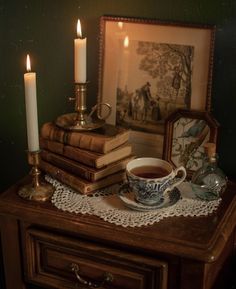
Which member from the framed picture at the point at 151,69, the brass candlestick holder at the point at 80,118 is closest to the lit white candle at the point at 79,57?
the brass candlestick holder at the point at 80,118

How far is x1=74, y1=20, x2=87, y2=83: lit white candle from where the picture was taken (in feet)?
Answer: 3.99

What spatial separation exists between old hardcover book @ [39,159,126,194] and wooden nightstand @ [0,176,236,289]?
0.26 ft

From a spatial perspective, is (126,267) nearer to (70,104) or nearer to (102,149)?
(102,149)

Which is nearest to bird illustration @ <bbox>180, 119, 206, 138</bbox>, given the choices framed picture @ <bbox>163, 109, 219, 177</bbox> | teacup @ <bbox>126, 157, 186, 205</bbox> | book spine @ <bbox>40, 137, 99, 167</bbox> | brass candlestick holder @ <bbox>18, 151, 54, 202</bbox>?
framed picture @ <bbox>163, 109, 219, 177</bbox>

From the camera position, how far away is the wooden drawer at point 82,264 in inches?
42.9

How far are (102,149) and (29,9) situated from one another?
1.52 ft

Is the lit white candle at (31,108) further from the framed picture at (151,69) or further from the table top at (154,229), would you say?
the framed picture at (151,69)

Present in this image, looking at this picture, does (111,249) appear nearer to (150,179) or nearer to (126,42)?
(150,179)

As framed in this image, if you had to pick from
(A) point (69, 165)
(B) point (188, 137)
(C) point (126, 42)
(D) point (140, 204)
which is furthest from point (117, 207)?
(C) point (126, 42)

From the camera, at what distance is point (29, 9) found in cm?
140

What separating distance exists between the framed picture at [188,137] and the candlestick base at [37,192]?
0.98ft

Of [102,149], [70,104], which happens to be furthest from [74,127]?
[70,104]

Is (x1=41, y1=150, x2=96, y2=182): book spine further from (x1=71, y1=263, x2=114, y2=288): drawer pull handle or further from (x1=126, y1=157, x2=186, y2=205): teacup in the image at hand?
(x1=71, y1=263, x2=114, y2=288): drawer pull handle

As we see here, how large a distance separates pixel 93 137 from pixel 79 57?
0.19 meters
